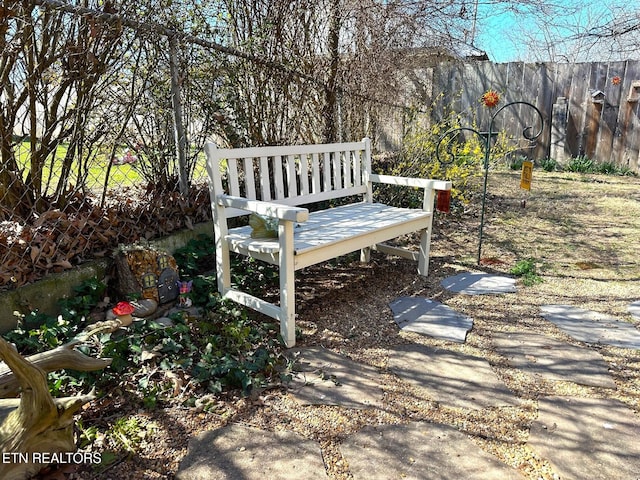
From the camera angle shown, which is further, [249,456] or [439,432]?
[439,432]

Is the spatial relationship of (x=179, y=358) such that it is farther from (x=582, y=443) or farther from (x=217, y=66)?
(x=217, y=66)

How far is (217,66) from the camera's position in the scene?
329 cm

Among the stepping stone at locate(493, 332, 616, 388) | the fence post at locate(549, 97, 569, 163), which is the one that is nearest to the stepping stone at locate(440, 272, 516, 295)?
the stepping stone at locate(493, 332, 616, 388)

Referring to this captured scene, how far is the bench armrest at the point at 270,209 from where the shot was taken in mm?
2229

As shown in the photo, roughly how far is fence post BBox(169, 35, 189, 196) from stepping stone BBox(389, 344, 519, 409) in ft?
6.02

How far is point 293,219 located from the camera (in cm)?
224

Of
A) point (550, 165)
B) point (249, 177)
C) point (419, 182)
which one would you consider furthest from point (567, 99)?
point (249, 177)

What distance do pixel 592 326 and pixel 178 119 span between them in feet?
9.29

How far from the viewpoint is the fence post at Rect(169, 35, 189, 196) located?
9.48 ft

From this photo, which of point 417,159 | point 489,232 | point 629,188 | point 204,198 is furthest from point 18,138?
point 629,188

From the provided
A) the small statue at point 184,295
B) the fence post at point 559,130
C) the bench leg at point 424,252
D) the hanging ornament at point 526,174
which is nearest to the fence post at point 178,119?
the small statue at point 184,295

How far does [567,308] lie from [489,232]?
1833 millimetres

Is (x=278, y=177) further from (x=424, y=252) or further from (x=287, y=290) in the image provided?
(x=424, y=252)

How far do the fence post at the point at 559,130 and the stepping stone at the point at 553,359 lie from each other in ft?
22.9
